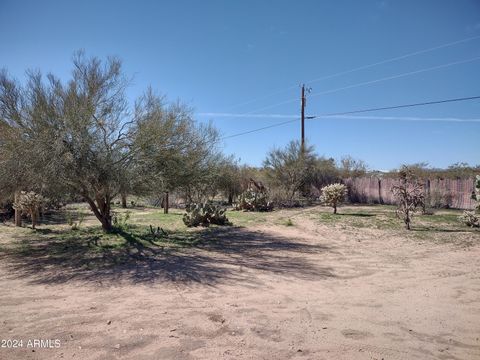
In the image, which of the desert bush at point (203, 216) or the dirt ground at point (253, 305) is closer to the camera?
the dirt ground at point (253, 305)

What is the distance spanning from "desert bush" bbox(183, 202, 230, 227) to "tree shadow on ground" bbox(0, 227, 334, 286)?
8.21 ft

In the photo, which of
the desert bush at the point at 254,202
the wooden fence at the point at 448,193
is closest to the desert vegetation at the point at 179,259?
the desert bush at the point at 254,202

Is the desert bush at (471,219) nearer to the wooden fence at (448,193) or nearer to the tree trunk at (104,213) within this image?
the wooden fence at (448,193)

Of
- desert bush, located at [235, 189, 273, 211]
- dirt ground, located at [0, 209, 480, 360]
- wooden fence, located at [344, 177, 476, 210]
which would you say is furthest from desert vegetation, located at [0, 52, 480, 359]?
wooden fence, located at [344, 177, 476, 210]

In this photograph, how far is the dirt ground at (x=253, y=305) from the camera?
14.0ft

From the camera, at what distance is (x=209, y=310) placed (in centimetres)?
545

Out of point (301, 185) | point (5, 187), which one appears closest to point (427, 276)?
point (5, 187)

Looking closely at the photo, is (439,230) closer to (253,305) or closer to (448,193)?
(253,305)

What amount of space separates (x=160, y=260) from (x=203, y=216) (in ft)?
20.7

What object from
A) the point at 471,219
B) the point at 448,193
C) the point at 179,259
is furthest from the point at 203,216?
the point at 448,193

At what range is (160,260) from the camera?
8922mm

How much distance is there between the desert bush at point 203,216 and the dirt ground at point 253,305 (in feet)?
17.0

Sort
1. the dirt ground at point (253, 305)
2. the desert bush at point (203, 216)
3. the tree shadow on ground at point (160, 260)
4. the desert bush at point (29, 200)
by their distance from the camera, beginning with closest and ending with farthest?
1. the dirt ground at point (253, 305)
2. the tree shadow on ground at point (160, 260)
3. the desert bush at point (29, 200)
4. the desert bush at point (203, 216)

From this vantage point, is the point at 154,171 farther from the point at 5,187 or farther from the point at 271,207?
the point at 271,207
